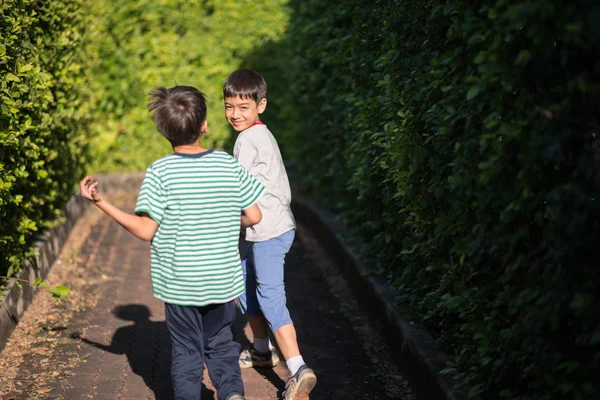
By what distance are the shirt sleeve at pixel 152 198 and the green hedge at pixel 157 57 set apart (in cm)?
790

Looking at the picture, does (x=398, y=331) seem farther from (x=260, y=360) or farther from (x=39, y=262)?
(x=39, y=262)

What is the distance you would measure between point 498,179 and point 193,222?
1.47 m

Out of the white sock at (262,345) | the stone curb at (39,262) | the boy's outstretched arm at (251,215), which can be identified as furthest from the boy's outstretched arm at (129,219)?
the stone curb at (39,262)

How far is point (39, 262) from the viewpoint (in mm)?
7141

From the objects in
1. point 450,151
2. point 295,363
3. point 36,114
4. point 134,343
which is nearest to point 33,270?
point 36,114

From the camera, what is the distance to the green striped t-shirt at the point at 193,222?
12.8ft

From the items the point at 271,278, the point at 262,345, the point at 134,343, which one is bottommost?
the point at 134,343

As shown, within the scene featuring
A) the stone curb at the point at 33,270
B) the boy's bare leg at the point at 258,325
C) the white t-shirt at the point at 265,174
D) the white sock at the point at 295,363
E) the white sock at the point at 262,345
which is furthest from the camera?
the stone curb at the point at 33,270

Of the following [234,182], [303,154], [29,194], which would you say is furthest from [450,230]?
[303,154]

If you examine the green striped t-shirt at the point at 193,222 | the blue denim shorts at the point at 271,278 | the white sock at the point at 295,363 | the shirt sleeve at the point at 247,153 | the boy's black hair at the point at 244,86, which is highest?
the boy's black hair at the point at 244,86

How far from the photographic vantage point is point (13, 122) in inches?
225

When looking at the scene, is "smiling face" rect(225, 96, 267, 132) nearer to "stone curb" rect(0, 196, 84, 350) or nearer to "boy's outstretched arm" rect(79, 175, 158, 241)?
"boy's outstretched arm" rect(79, 175, 158, 241)

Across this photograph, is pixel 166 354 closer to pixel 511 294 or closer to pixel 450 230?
pixel 450 230

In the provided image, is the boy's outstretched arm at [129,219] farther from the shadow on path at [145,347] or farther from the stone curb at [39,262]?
the stone curb at [39,262]
